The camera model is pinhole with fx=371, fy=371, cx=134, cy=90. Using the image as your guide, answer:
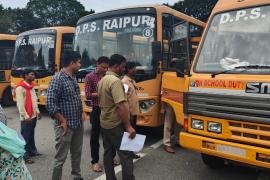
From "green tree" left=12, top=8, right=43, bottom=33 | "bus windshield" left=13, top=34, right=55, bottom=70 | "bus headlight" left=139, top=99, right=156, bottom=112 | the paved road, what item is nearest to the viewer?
the paved road

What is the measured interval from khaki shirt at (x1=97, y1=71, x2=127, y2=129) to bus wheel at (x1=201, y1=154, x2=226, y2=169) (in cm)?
182

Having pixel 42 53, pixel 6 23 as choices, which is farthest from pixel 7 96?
pixel 6 23

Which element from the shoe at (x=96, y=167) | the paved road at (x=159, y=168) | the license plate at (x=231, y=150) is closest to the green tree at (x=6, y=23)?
the paved road at (x=159, y=168)

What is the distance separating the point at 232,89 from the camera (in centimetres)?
436

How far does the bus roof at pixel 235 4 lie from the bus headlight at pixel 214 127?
167 centimetres

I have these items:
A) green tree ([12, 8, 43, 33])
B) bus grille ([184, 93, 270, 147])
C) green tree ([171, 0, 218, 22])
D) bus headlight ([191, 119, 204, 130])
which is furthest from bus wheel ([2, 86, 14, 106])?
green tree ([12, 8, 43, 33])

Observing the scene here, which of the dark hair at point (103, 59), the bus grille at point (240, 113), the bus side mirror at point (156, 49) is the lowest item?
the bus grille at point (240, 113)

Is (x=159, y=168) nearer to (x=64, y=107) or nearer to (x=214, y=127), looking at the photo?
(x=214, y=127)

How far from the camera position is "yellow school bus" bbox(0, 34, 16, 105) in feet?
42.8

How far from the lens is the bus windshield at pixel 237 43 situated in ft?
14.9

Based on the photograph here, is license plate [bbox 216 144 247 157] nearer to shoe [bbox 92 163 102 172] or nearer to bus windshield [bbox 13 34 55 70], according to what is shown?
shoe [bbox 92 163 102 172]

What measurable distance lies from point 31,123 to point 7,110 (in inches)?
261

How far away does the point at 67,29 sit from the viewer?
11.4 metres

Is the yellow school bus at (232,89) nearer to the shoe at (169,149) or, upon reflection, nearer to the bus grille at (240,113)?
the bus grille at (240,113)
